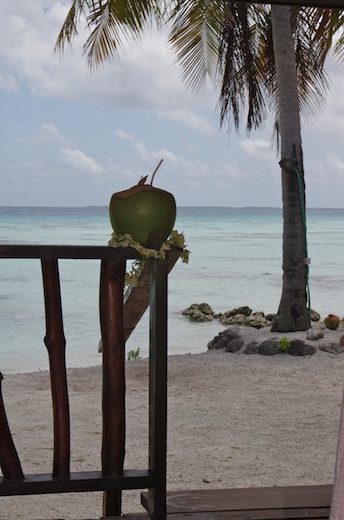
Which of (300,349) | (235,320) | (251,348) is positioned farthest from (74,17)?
(235,320)

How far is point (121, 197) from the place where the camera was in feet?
7.31

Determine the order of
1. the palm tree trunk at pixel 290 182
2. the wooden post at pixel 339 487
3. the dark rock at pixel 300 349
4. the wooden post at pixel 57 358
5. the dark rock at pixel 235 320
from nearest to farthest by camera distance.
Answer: the wooden post at pixel 339 487, the wooden post at pixel 57 358, the dark rock at pixel 300 349, the palm tree trunk at pixel 290 182, the dark rock at pixel 235 320

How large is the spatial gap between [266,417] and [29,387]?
233cm

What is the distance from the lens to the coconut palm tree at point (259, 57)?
8.60 metres

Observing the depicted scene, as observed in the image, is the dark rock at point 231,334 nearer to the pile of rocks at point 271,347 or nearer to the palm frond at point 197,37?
the pile of rocks at point 271,347

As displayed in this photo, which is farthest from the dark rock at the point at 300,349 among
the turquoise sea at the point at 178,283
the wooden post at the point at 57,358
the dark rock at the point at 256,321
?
A: the wooden post at the point at 57,358

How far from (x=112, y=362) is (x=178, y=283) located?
20655 millimetres

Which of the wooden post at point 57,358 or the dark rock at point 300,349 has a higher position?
the wooden post at point 57,358

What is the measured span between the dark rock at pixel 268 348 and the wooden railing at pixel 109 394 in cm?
553

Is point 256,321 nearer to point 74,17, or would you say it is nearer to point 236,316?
point 236,316

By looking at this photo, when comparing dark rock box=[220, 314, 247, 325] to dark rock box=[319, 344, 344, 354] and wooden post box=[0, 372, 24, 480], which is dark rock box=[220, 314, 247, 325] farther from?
wooden post box=[0, 372, 24, 480]

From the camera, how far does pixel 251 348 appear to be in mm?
7898

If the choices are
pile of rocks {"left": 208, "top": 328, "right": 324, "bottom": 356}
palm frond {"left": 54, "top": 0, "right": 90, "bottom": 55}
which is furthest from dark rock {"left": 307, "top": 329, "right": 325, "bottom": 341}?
palm frond {"left": 54, "top": 0, "right": 90, "bottom": 55}

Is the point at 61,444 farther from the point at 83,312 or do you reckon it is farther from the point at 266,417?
the point at 83,312
